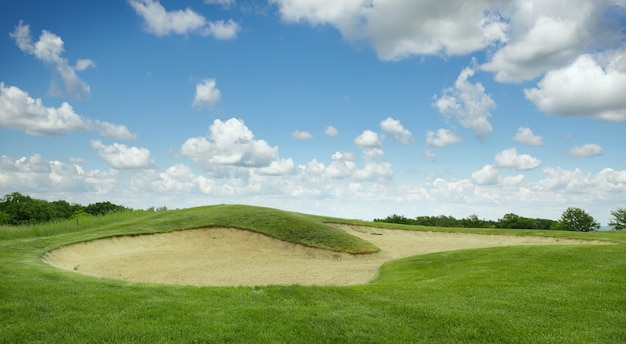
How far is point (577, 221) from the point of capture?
188 feet

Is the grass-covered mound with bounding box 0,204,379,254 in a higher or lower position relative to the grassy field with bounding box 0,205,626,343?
higher

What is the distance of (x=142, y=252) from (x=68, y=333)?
1781 cm

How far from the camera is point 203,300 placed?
10289 mm

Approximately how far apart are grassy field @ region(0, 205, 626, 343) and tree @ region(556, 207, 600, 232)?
4862 centimetres

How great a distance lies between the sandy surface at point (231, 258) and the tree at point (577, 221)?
3057 cm

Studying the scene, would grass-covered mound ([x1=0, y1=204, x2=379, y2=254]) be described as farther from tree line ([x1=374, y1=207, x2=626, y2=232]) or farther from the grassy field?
tree line ([x1=374, y1=207, x2=626, y2=232])

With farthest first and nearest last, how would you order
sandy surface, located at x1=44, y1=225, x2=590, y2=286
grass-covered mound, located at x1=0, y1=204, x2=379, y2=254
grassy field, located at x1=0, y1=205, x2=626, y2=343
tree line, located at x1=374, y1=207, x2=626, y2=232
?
A: tree line, located at x1=374, y1=207, x2=626, y2=232
grass-covered mound, located at x1=0, y1=204, x2=379, y2=254
sandy surface, located at x1=44, y1=225, x2=590, y2=286
grassy field, located at x1=0, y1=205, x2=626, y2=343

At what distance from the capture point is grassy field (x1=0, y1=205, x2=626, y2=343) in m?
8.25

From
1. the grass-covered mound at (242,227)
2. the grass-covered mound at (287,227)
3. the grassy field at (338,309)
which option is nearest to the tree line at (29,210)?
the grass-covered mound at (242,227)

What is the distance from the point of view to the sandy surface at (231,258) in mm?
18438

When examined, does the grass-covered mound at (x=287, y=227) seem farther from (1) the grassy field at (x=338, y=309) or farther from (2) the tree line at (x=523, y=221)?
(2) the tree line at (x=523, y=221)

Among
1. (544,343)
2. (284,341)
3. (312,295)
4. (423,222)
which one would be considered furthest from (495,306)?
(423,222)

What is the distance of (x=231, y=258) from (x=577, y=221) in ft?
172

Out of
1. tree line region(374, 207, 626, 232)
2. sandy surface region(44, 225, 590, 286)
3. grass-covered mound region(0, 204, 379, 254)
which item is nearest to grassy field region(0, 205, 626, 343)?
sandy surface region(44, 225, 590, 286)
